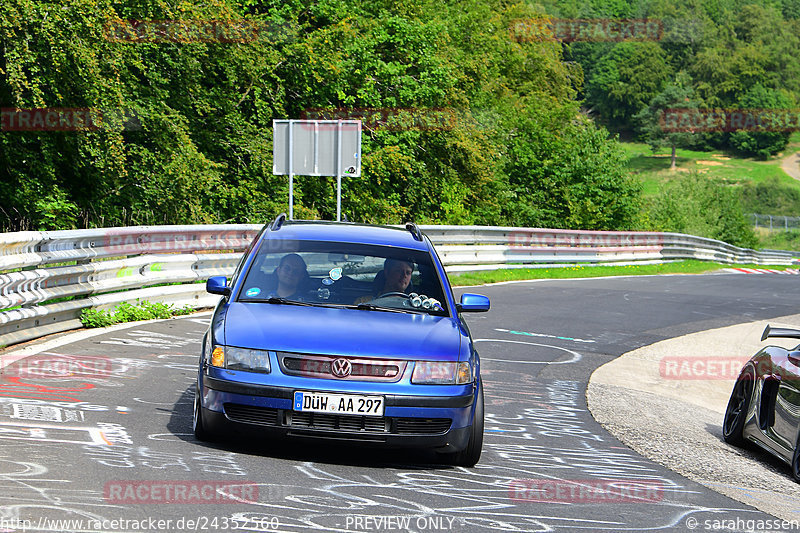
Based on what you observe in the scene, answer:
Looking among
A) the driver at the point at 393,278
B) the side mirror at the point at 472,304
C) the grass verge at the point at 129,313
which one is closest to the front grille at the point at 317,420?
the driver at the point at 393,278

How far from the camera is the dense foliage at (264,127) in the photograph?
62.1ft

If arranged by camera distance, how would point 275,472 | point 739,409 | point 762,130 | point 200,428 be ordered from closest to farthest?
point 275,472
point 200,428
point 739,409
point 762,130

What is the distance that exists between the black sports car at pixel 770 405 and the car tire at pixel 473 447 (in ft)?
7.48

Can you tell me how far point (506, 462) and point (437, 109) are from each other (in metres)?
27.1

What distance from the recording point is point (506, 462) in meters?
6.96

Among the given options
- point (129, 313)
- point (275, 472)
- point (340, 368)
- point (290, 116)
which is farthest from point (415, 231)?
point (290, 116)

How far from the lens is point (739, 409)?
343 inches

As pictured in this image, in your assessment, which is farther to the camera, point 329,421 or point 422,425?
point 422,425

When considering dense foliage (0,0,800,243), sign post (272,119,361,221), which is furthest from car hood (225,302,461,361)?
sign post (272,119,361,221)

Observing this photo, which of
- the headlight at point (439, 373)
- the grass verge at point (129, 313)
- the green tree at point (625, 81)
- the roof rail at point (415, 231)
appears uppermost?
the green tree at point (625, 81)

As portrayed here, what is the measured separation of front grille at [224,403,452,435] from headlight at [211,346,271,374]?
0.73ft

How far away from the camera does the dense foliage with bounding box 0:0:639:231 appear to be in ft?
62.1

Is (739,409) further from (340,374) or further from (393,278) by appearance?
(340,374)

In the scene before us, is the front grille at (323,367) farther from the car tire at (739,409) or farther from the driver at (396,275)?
the car tire at (739,409)
